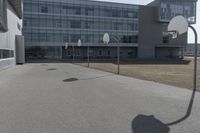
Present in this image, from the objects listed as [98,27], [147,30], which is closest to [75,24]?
[98,27]

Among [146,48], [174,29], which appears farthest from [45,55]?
[174,29]

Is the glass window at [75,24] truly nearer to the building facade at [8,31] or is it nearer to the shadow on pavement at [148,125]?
the building facade at [8,31]

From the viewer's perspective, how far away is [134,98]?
33.6 feet

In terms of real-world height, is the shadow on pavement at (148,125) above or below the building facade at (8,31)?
below

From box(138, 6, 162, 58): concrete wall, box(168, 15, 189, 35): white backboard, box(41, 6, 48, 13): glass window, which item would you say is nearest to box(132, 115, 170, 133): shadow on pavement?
box(168, 15, 189, 35): white backboard

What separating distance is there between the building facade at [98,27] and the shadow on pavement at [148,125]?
2478 inches

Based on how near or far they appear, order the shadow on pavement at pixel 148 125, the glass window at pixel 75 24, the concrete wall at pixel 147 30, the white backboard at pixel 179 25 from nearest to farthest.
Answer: the shadow on pavement at pixel 148 125 < the white backboard at pixel 179 25 < the glass window at pixel 75 24 < the concrete wall at pixel 147 30

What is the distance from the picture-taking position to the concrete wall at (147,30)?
78750 mm

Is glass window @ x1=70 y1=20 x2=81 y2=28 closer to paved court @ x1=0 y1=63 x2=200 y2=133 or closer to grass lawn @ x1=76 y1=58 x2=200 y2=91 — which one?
grass lawn @ x1=76 y1=58 x2=200 y2=91

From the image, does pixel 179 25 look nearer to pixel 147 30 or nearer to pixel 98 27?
pixel 98 27

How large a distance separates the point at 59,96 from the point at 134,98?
10.2 feet

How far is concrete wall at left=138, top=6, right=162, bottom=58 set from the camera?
258 ft

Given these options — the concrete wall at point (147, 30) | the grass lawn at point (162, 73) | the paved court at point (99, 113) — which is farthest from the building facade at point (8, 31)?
Result: the concrete wall at point (147, 30)

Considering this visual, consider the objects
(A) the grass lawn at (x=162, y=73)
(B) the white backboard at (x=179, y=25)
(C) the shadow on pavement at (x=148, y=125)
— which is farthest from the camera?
(A) the grass lawn at (x=162, y=73)
